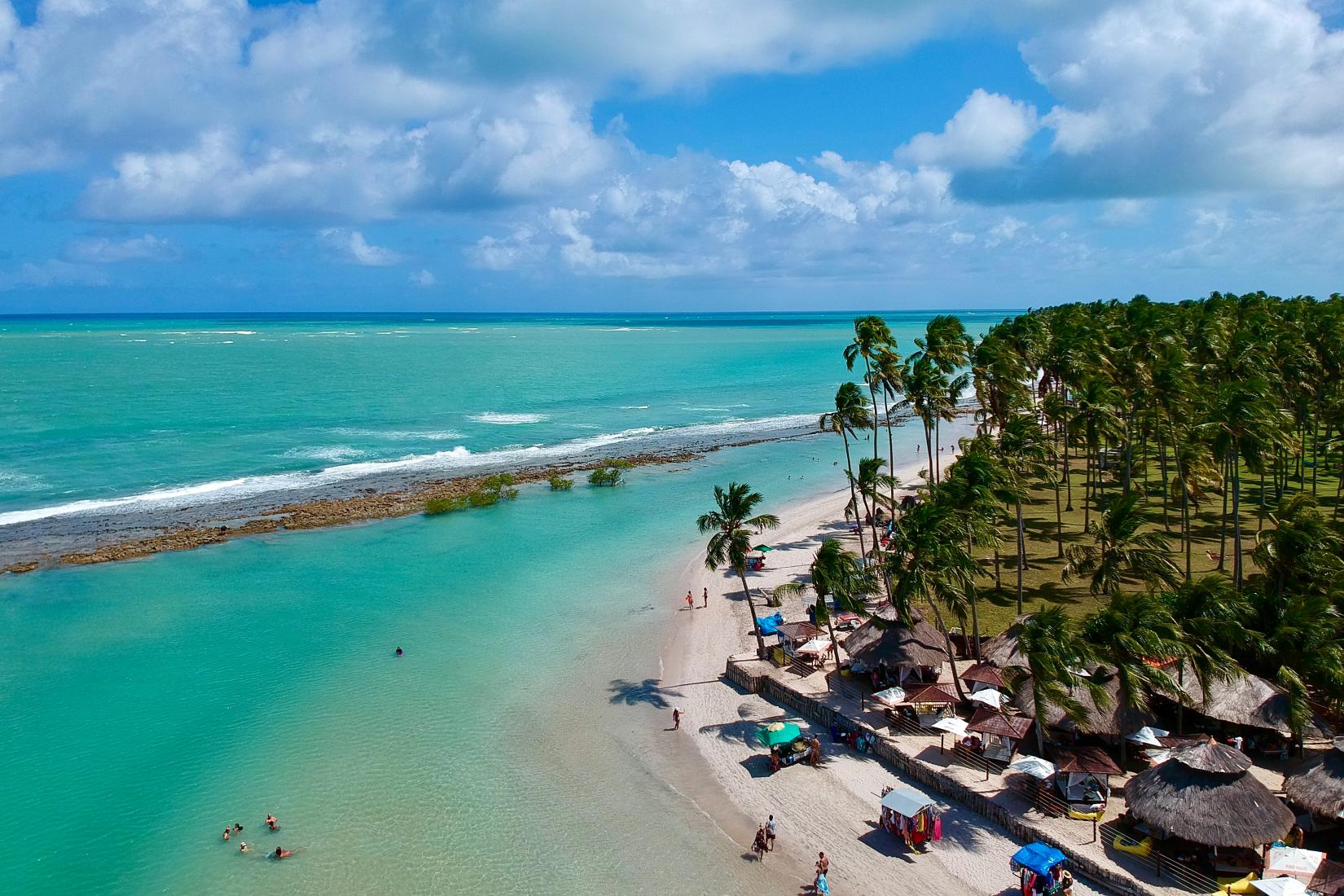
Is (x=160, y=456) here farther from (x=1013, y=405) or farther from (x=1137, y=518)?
(x=1137, y=518)

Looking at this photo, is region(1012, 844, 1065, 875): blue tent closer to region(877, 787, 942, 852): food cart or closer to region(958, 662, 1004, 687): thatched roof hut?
region(877, 787, 942, 852): food cart

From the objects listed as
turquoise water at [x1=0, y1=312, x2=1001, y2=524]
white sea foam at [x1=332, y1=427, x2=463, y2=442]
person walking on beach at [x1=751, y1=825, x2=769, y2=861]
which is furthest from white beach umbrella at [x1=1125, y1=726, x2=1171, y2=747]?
white sea foam at [x1=332, y1=427, x2=463, y2=442]

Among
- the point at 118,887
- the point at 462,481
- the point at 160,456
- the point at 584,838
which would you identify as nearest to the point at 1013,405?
the point at 584,838

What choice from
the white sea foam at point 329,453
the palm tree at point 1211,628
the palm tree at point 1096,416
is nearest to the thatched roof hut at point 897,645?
the palm tree at point 1211,628

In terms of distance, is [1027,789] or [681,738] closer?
[1027,789]

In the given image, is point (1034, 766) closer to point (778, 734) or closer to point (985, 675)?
point (985, 675)

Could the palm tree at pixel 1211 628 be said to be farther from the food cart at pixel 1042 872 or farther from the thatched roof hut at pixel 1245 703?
the food cart at pixel 1042 872

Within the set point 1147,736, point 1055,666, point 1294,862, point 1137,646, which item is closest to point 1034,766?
point 1055,666
